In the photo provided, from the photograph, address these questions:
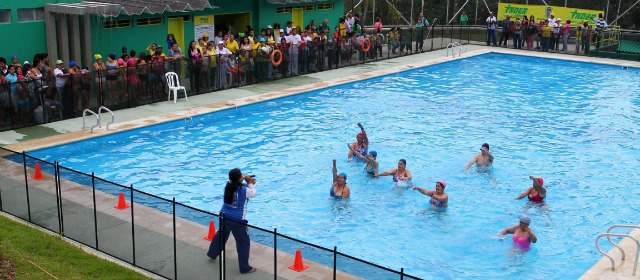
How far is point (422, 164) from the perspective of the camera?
777 inches

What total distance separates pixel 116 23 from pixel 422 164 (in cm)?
1290

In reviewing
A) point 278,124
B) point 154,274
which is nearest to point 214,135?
point 278,124

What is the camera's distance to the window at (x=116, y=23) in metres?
25.9

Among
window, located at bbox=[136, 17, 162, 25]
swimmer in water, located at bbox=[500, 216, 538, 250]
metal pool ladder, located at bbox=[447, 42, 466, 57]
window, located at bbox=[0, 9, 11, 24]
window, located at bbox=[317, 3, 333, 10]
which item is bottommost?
swimmer in water, located at bbox=[500, 216, 538, 250]

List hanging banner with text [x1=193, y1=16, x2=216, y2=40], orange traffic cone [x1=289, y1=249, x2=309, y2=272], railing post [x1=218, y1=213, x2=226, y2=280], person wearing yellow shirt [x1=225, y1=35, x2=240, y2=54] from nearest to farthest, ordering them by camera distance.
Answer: railing post [x1=218, y1=213, x2=226, y2=280] < orange traffic cone [x1=289, y1=249, x2=309, y2=272] < person wearing yellow shirt [x1=225, y1=35, x2=240, y2=54] < hanging banner with text [x1=193, y1=16, x2=216, y2=40]

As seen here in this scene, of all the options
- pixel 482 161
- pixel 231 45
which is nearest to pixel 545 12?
pixel 231 45

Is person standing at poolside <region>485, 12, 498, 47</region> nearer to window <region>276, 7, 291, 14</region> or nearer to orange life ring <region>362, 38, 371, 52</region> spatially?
orange life ring <region>362, 38, 371, 52</region>

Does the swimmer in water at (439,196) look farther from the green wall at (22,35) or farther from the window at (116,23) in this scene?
the window at (116,23)

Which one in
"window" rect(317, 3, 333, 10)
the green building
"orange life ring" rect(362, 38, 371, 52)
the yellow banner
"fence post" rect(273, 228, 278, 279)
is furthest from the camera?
the yellow banner

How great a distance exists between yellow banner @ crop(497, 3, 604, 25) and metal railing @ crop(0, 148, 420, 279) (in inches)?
1315

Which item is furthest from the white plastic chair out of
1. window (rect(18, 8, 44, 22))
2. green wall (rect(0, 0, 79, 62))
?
window (rect(18, 8, 44, 22))

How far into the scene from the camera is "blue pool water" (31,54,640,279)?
1451cm

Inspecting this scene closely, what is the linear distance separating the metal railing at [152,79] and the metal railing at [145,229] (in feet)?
19.7

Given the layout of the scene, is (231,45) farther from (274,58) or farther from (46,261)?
(46,261)
